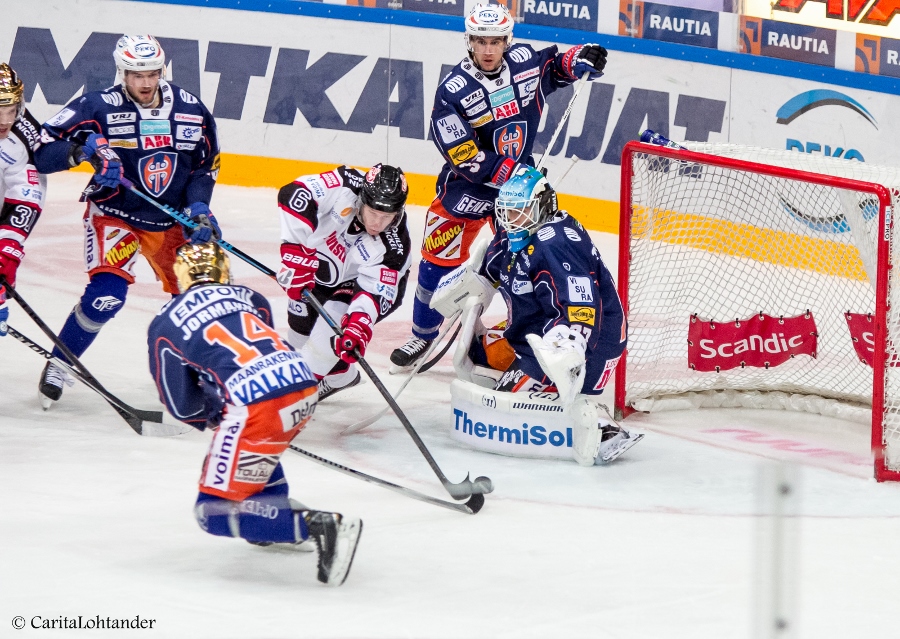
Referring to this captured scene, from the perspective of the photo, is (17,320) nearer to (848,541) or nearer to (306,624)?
(306,624)

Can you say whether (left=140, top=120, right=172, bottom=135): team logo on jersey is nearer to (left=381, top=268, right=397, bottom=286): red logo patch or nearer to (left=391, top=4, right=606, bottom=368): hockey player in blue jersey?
(left=381, top=268, right=397, bottom=286): red logo patch

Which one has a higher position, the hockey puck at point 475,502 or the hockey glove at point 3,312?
the hockey glove at point 3,312

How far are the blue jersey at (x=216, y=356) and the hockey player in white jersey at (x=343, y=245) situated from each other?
47.5 inches

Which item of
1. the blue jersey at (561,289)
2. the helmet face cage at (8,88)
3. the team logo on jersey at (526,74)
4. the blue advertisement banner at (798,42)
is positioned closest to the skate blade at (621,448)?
the blue jersey at (561,289)

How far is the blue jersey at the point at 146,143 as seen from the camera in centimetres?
467

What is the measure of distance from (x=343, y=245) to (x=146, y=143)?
79 cm

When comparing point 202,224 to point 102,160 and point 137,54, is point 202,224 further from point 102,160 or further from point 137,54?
point 137,54

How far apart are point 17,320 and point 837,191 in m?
3.37

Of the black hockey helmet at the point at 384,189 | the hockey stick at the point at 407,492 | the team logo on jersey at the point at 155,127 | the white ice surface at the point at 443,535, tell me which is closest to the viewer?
the white ice surface at the point at 443,535

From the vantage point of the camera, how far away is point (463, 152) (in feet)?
17.5

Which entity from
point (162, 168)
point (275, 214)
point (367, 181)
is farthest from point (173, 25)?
point (367, 181)

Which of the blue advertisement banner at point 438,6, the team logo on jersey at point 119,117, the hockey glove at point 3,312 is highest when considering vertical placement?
the blue advertisement banner at point 438,6

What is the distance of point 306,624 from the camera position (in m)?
2.96

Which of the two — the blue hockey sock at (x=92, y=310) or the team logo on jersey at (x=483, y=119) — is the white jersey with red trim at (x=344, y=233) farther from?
the team logo on jersey at (x=483, y=119)
